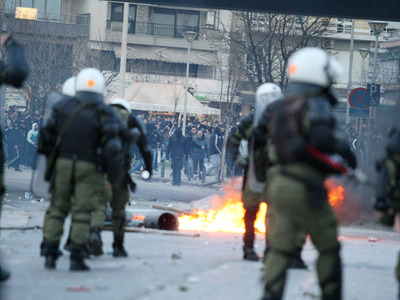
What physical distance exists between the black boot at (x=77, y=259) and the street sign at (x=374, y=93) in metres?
16.2

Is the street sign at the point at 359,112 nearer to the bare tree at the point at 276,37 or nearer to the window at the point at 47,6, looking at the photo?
the bare tree at the point at 276,37

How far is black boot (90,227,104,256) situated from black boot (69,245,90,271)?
3.34 ft

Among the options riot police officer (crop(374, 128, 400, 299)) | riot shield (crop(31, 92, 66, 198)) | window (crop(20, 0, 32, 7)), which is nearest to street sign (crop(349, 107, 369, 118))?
riot shield (crop(31, 92, 66, 198))

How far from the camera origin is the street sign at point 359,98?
2322 cm

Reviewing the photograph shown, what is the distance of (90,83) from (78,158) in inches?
26.9

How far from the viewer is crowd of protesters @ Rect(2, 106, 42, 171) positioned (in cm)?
2851

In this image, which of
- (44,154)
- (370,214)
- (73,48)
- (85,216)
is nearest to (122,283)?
(85,216)

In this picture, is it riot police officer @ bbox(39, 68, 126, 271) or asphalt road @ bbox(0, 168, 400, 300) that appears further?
riot police officer @ bbox(39, 68, 126, 271)

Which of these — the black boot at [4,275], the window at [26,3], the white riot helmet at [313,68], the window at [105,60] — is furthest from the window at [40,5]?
the white riot helmet at [313,68]

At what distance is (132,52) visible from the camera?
2445 inches

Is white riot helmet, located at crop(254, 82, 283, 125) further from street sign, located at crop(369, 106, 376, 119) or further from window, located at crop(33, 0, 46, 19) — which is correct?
window, located at crop(33, 0, 46, 19)

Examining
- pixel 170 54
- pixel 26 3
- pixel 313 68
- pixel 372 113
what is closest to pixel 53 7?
pixel 26 3

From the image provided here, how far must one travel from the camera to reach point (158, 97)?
53062mm

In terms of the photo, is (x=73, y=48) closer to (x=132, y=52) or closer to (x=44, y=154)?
(x=132, y=52)
